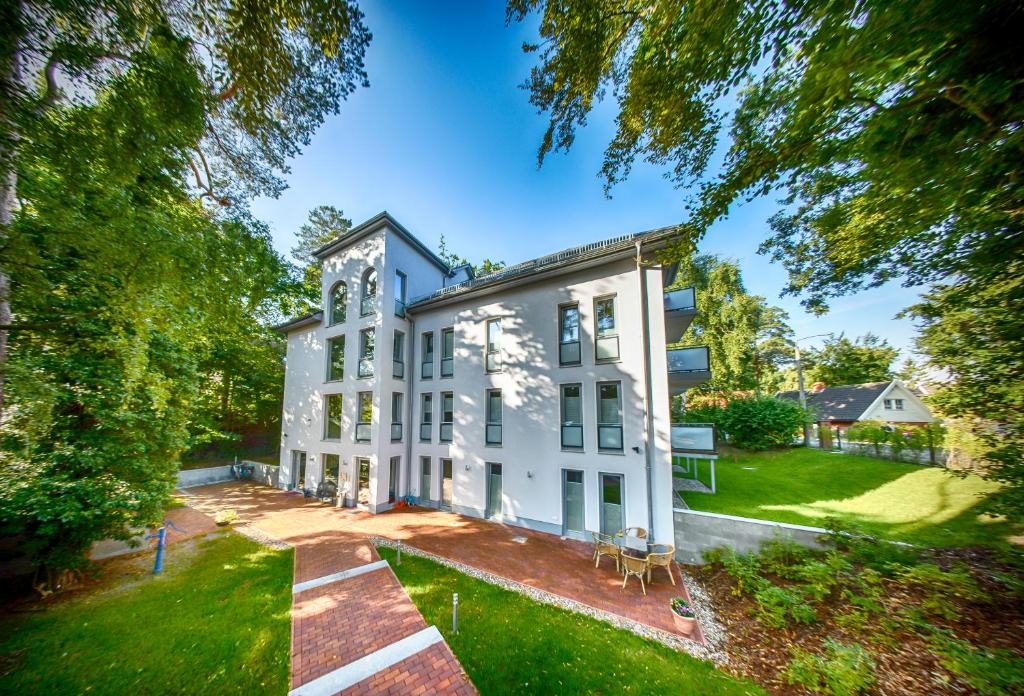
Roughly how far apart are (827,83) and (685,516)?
9.18 meters

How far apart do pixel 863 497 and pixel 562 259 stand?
1379 centimetres

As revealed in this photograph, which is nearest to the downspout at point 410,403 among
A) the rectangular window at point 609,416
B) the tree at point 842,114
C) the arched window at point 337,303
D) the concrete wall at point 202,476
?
the arched window at point 337,303

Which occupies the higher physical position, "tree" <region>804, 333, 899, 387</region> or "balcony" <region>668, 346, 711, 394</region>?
"tree" <region>804, 333, 899, 387</region>

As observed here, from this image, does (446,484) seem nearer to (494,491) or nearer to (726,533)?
(494,491)

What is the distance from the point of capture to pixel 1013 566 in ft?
17.6

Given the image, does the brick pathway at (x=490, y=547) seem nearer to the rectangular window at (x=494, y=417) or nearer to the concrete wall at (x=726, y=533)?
the concrete wall at (x=726, y=533)

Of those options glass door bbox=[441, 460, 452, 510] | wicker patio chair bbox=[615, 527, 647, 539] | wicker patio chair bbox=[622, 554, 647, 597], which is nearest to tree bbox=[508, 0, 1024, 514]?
wicker patio chair bbox=[622, 554, 647, 597]

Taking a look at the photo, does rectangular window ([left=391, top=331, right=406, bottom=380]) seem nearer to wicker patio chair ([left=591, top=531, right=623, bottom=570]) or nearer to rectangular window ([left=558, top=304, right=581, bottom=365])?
rectangular window ([left=558, top=304, right=581, bottom=365])

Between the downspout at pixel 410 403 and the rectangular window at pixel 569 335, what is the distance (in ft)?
23.2

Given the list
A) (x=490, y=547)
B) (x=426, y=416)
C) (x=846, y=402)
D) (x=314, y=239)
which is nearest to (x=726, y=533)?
(x=490, y=547)

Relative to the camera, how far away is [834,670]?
4352 millimetres

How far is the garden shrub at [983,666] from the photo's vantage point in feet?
12.1

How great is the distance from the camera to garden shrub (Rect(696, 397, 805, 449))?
17.7 m

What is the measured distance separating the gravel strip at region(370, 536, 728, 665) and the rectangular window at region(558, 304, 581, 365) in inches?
249
